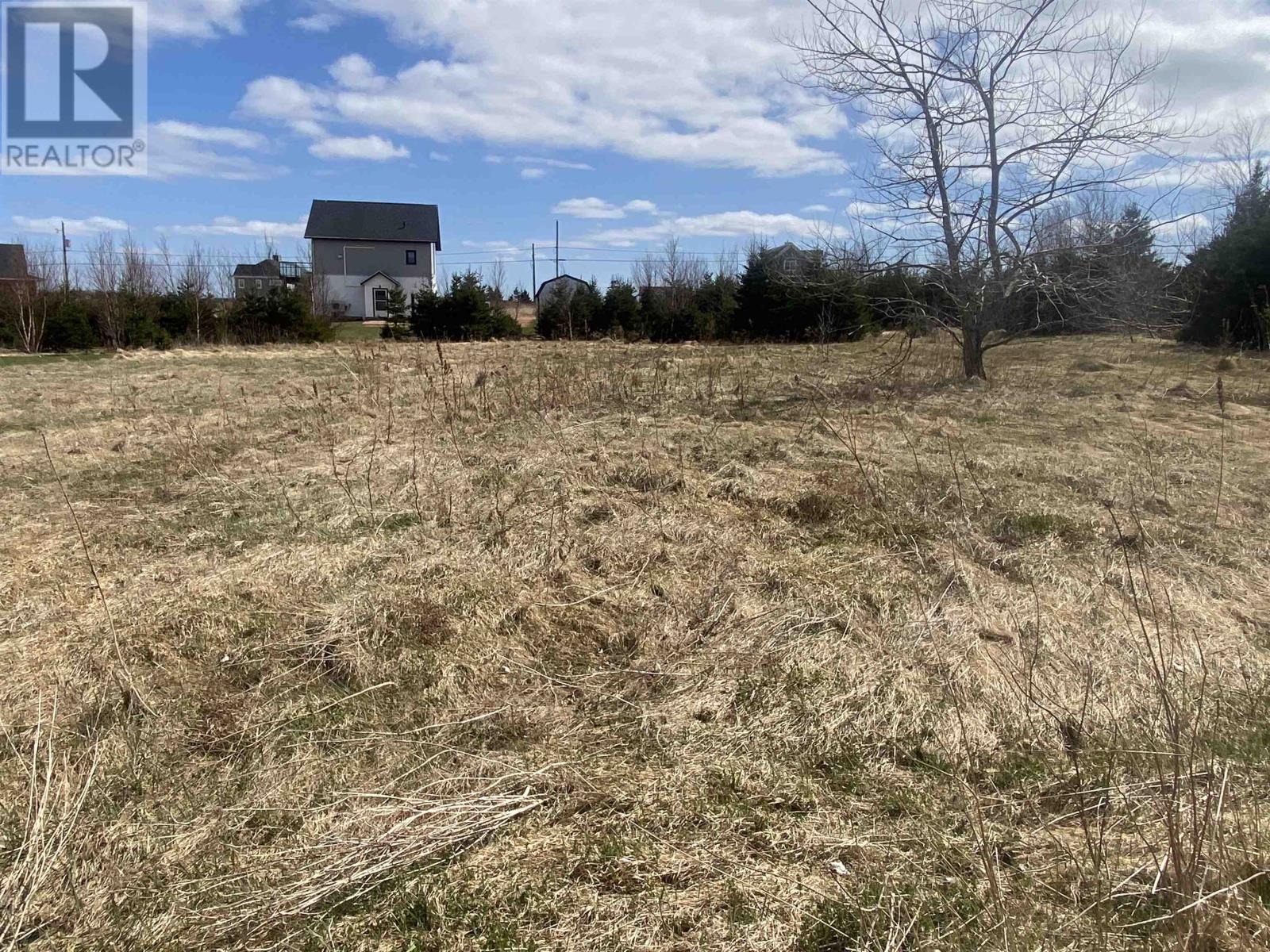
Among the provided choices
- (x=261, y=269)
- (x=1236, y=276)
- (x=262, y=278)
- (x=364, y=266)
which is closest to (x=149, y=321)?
(x=262, y=278)

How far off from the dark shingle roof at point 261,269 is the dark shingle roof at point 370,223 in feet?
23.7

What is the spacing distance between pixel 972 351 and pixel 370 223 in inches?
1367

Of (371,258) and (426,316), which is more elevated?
(371,258)

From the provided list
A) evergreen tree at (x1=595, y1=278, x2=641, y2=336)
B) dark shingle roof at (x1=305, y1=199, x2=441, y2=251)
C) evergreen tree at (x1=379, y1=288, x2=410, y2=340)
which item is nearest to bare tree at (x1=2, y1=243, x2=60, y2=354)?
evergreen tree at (x1=379, y1=288, x2=410, y2=340)

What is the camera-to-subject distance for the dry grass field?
5.75 feet

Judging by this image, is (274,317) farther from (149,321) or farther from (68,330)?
(68,330)

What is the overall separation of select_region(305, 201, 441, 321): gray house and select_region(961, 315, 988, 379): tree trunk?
3085cm

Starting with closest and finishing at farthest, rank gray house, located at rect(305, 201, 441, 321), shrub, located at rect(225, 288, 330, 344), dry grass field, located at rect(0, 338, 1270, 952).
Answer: dry grass field, located at rect(0, 338, 1270, 952) → shrub, located at rect(225, 288, 330, 344) → gray house, located at rect(305, 201, 441, 321)

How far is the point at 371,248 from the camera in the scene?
125ft

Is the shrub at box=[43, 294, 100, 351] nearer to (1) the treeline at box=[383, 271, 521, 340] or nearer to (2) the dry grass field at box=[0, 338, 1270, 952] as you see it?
(1) the treeline at box=[383, 271, 521, 340]

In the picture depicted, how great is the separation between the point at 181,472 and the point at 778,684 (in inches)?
189

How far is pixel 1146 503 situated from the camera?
4.84m

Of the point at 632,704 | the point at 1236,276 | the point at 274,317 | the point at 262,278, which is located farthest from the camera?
the point at 262,278

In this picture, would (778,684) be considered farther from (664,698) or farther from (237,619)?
(237,619)
